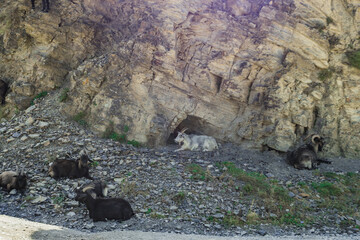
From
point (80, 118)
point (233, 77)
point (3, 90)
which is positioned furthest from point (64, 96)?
point (233, 77)

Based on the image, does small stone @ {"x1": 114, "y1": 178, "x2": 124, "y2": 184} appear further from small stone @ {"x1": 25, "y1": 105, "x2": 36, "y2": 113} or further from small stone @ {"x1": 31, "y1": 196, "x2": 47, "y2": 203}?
small stone @ {"x1": 25, "y1": 105, "x2": 36, "y2": 113}

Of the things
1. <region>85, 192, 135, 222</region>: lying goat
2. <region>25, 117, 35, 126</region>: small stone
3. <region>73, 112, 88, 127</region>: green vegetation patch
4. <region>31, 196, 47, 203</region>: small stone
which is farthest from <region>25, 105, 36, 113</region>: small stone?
<region>85, 192, 135, 222</region>: lying goat

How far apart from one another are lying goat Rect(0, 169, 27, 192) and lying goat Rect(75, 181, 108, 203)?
1.75 metres

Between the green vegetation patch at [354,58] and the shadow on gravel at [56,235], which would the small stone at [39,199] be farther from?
the green vegetation patch at [354,58]

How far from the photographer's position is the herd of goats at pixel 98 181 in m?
6.95

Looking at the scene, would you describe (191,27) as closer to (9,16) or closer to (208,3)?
(208,3)

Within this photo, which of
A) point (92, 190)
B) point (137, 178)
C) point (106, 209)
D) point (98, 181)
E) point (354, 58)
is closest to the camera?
point (106, 209)

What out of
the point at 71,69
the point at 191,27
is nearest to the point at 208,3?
the point at 191,27

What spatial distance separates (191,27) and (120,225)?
9.21 meters

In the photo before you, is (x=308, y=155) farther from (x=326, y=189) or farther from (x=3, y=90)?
(x=3, y=90)

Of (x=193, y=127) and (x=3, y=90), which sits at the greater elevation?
(x=193, y=127)

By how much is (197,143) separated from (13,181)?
22.7ft

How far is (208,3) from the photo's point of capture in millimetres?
12367

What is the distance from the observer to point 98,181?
26.6ft
